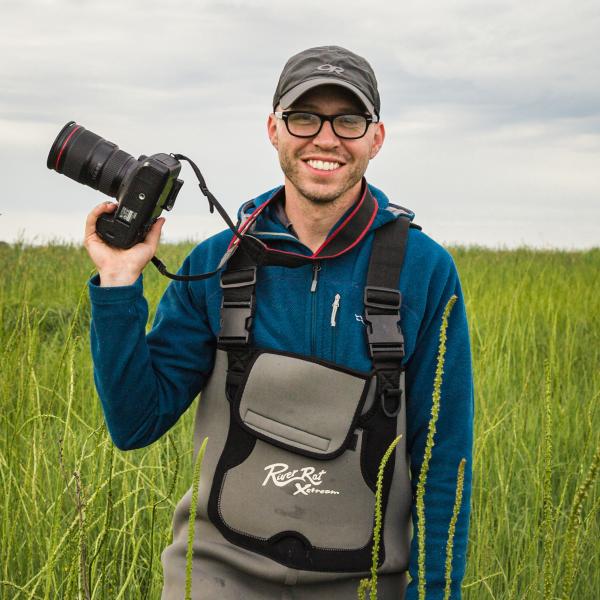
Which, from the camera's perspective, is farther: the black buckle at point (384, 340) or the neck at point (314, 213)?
the neck at point (314, 213)

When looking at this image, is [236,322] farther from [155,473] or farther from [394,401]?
[155,473]

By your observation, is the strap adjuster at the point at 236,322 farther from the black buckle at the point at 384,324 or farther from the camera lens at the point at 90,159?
the camera lens at the point at 90,159

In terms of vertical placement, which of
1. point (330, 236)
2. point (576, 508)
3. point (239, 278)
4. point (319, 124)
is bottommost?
point (576, 508)

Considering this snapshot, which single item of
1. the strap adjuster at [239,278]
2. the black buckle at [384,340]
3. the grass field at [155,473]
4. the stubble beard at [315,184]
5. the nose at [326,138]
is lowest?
the grass field at [155,473]

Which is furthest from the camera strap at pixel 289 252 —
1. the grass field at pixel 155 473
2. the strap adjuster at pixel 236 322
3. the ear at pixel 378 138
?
the grass field at pixel 155 473

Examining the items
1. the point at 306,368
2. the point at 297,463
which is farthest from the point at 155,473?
the point at 306,368

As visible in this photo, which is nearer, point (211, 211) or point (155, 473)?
point (211, 211)

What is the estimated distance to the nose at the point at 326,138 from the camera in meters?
2.24

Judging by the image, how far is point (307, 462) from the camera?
6.90 ft

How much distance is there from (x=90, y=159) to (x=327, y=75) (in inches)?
30.6

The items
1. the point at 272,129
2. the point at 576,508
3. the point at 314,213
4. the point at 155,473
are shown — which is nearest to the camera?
the point at 576,508

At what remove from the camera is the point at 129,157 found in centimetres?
224

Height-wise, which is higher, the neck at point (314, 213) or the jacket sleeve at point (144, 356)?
the neck at point (314, 213)

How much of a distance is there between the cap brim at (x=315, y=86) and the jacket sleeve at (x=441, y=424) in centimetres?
57
